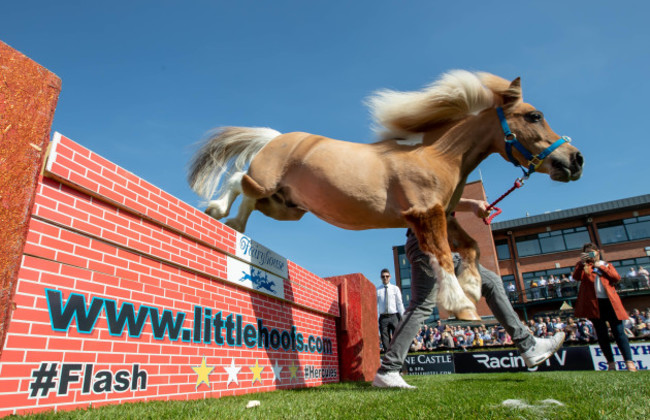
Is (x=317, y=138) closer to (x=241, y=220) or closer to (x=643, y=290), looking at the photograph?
(x=241, y=220)

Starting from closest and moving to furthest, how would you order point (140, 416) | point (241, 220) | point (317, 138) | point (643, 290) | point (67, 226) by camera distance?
point (140, 416)
point (67, 226)
point (317, 138)
point (241, 220)
point (643, 290)

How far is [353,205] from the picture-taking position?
11.6 feet

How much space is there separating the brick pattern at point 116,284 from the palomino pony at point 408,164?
26.5 inches

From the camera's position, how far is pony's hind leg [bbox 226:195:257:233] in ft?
13.5

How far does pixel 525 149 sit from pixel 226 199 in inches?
113

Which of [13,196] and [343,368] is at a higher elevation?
[13,196]

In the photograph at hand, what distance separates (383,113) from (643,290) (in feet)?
108

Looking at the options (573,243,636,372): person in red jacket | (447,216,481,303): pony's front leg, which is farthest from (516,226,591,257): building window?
(447,216,481,303): pony's front leg

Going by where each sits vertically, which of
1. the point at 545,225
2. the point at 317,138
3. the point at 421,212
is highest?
the point at 545,225

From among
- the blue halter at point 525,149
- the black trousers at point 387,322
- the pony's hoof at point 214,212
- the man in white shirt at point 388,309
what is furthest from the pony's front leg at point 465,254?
the black trousers at point 387,322

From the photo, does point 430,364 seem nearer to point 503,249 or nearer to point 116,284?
point 116,284

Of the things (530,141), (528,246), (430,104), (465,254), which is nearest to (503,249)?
(528,246)

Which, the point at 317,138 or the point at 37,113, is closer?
the point at 37,113

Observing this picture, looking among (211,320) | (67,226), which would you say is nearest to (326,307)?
(211,320)
